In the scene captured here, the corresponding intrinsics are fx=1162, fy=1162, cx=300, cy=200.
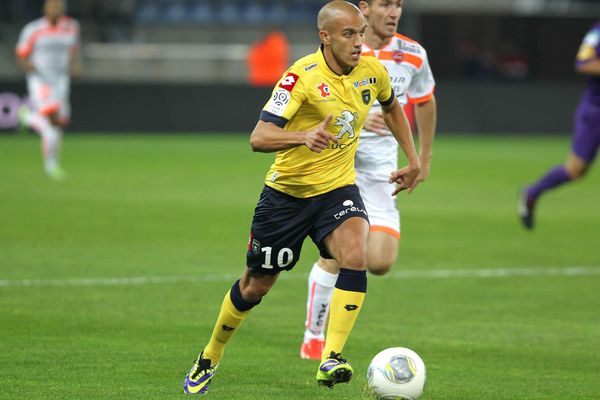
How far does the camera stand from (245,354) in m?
7.85

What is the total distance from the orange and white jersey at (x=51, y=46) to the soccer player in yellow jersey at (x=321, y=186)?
49.1 ft

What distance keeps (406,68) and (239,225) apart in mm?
6904

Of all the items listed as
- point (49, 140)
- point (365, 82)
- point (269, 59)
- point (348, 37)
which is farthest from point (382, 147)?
point (269, 59)

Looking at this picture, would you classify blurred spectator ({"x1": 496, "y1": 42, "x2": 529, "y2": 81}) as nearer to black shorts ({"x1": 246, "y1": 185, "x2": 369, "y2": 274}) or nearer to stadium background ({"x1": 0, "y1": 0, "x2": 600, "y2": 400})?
stadium background ({"x1": 0, "y1": 0, "x2": 600, "y2": 400})

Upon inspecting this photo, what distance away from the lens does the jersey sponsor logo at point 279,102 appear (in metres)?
6.43

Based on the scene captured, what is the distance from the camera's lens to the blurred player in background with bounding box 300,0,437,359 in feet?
26.6

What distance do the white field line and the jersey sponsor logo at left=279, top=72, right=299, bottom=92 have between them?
4.44 m

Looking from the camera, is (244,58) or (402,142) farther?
(244,58)

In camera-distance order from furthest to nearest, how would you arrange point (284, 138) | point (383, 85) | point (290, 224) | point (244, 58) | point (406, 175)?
point (244, 58) → point (406, 175) → point (383, 85) → point (290, 224) → point (284, 138)

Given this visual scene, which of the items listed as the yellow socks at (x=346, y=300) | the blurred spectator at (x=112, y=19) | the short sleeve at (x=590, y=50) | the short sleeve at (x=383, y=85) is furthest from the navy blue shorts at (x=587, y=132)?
the blurred spectator at (x=112, y=19)

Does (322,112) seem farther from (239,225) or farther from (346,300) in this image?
(239,225)

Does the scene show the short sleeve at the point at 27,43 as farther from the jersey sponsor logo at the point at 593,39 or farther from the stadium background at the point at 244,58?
the jersey sponsor logo at the point at 593,39

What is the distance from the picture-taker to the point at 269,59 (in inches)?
1273

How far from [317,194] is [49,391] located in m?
1.88
